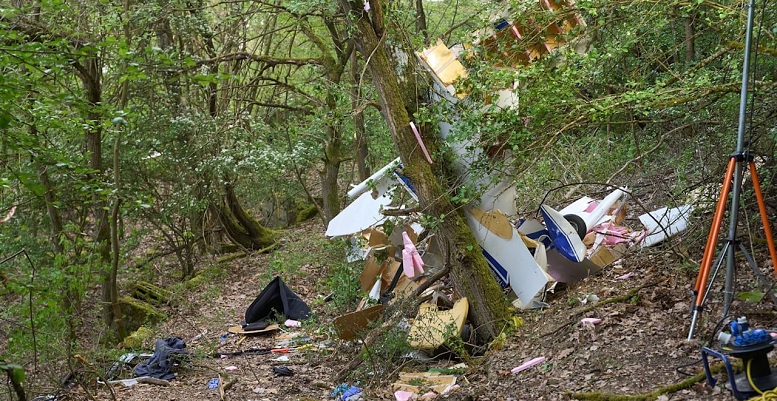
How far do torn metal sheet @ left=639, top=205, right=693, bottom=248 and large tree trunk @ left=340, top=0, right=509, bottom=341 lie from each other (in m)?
1.63

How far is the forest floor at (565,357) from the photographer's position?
4961 mm

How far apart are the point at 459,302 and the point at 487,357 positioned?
0.76 m

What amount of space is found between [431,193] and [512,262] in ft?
3.75

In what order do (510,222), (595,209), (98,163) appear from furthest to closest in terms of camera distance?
(98,163) < (595,209) < (510,222)

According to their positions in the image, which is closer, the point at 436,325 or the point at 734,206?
the point at 734,206

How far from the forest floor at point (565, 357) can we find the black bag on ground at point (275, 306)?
0.42 metres

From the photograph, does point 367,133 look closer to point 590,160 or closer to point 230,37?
point 230,37

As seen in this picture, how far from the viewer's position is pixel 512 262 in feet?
24.4

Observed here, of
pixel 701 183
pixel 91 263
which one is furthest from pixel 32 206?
pixel 701 183

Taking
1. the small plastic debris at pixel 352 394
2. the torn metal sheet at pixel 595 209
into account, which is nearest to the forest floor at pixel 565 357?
the small plastic debris at pixel 352 394

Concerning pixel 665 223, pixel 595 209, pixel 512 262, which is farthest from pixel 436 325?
A: pixel 595 209

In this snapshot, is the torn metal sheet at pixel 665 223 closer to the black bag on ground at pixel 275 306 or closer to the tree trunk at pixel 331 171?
the black bag on ground at pixel 275 306

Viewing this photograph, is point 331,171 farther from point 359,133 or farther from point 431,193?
Answer: point 431,193

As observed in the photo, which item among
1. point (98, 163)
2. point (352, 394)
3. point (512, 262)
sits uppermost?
point (98, 163)
